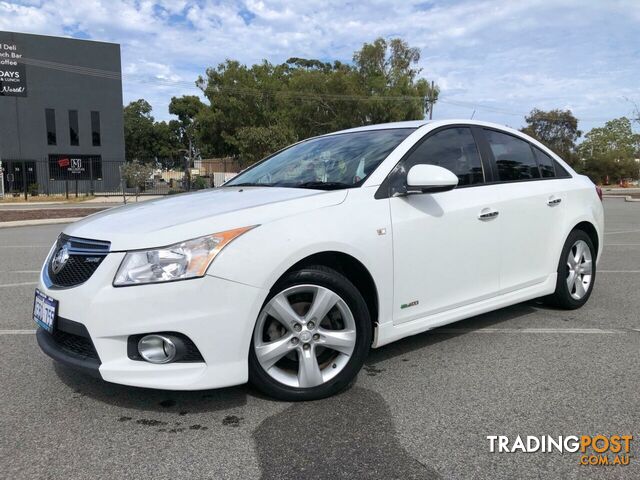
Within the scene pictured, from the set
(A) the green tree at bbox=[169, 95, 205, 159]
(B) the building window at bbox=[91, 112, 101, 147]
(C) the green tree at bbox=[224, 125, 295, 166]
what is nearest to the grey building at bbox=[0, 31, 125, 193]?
(B) the building window at bbox=[91, 112, 101, 147]

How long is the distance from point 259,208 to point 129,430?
133 centimetres

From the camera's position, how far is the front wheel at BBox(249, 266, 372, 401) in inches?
116

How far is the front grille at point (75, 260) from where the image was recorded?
2814 mm

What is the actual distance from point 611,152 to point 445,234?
61.9 metres

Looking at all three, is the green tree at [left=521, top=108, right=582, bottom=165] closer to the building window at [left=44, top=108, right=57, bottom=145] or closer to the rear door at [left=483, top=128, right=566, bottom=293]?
the building window at [left=44, top=108, right=57, bottom=145]

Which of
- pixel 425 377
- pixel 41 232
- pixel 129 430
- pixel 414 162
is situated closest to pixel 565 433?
pixel 425 377

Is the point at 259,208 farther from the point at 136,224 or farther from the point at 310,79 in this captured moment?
the point at 310,79

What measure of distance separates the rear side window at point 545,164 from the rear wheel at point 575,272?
57 centimetres

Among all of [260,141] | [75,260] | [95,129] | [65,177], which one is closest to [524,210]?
[75,260]

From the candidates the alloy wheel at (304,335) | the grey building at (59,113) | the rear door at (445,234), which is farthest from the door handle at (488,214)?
the grey building at (59,113)

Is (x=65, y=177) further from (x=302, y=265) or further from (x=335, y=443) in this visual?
(x=335, y=443)

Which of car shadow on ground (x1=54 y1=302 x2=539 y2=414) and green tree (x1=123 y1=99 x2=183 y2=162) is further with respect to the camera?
green tree (x1=123 y1=99 x2=183 y2=162)

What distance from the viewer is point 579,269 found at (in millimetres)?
4918

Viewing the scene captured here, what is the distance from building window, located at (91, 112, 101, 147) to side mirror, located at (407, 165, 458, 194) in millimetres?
36922
